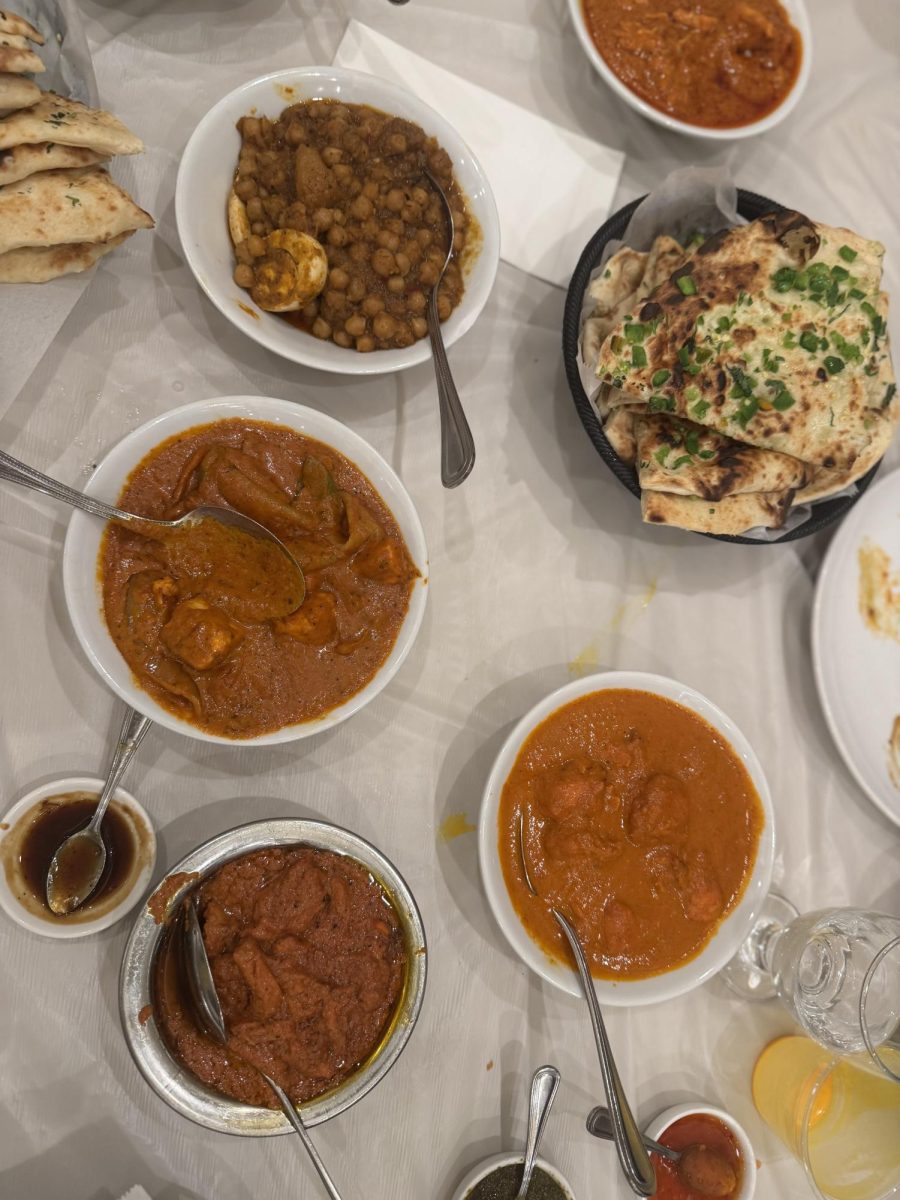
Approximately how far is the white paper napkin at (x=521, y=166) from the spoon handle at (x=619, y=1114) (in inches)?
73.6

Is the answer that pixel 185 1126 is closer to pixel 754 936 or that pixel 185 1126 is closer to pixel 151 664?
pixel 151 664

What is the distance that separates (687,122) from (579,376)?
845 mm

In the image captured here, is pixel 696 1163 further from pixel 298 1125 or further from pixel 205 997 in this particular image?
pixel 205 997

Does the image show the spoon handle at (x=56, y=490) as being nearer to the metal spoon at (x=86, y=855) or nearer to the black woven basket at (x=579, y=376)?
the metal spoon at (x=86, y=855)

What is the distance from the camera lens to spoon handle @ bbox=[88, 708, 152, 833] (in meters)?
2.09

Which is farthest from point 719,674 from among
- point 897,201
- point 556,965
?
point 897,201

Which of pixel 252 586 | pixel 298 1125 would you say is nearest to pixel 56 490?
pixel 252 586

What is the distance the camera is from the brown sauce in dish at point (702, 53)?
238 cm

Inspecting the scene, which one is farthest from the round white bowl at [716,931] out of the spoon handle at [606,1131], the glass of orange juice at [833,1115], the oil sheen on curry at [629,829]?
the glass of orange juice at [833,1115]

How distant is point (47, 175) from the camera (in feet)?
6.17

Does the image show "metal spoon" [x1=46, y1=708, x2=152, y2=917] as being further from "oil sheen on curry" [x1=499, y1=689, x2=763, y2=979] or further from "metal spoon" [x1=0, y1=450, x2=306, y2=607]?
"oil sheen on curry" [x1=499, y1=689, x2=763, y2=979]

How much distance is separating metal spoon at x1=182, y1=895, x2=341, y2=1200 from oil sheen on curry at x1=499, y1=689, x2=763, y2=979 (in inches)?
27.1

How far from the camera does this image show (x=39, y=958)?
2135 millimetres

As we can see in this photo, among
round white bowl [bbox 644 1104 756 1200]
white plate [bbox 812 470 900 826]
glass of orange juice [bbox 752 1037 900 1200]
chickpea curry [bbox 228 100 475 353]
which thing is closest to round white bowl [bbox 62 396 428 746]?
chickpea curry [bbox 228 100 475 353]
